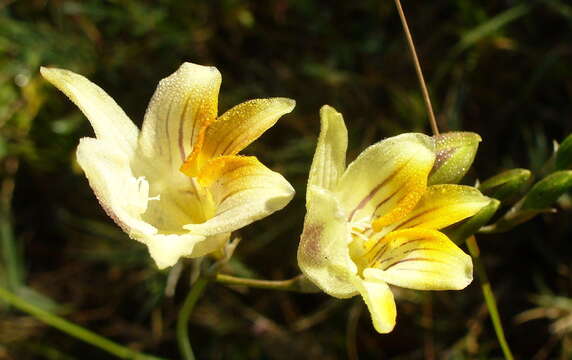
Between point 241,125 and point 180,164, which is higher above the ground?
point 241,125

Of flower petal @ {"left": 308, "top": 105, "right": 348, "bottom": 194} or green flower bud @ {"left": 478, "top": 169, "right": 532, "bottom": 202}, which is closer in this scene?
flower petal @ {"left": 308, "top": 105, "right": 348, "bottom": 194}

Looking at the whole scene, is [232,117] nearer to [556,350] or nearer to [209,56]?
[209,56]

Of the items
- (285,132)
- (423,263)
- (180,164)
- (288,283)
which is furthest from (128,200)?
(285,132)

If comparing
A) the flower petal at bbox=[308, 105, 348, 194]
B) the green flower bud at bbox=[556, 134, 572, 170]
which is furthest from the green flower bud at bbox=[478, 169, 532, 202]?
the flower petal at bbox=[308, 105, 348, 194]

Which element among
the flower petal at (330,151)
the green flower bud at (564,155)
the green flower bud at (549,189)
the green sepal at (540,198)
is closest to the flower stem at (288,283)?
the flower petal at (330,151)

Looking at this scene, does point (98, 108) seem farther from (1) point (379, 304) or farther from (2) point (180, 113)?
(1) point (379, 304)

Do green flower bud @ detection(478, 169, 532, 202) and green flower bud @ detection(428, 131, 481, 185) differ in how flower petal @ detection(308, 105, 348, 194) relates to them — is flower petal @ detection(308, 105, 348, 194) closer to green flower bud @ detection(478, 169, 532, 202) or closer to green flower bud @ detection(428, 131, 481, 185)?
green flower bud @ detection(428, 131, 481, 185)

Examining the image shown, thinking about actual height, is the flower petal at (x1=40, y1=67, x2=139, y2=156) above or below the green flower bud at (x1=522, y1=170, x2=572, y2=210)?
above

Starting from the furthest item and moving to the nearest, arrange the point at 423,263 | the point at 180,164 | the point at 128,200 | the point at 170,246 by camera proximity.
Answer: the point at 180,164
the point at 128,200
the point at 423,263
the point at 170,246
